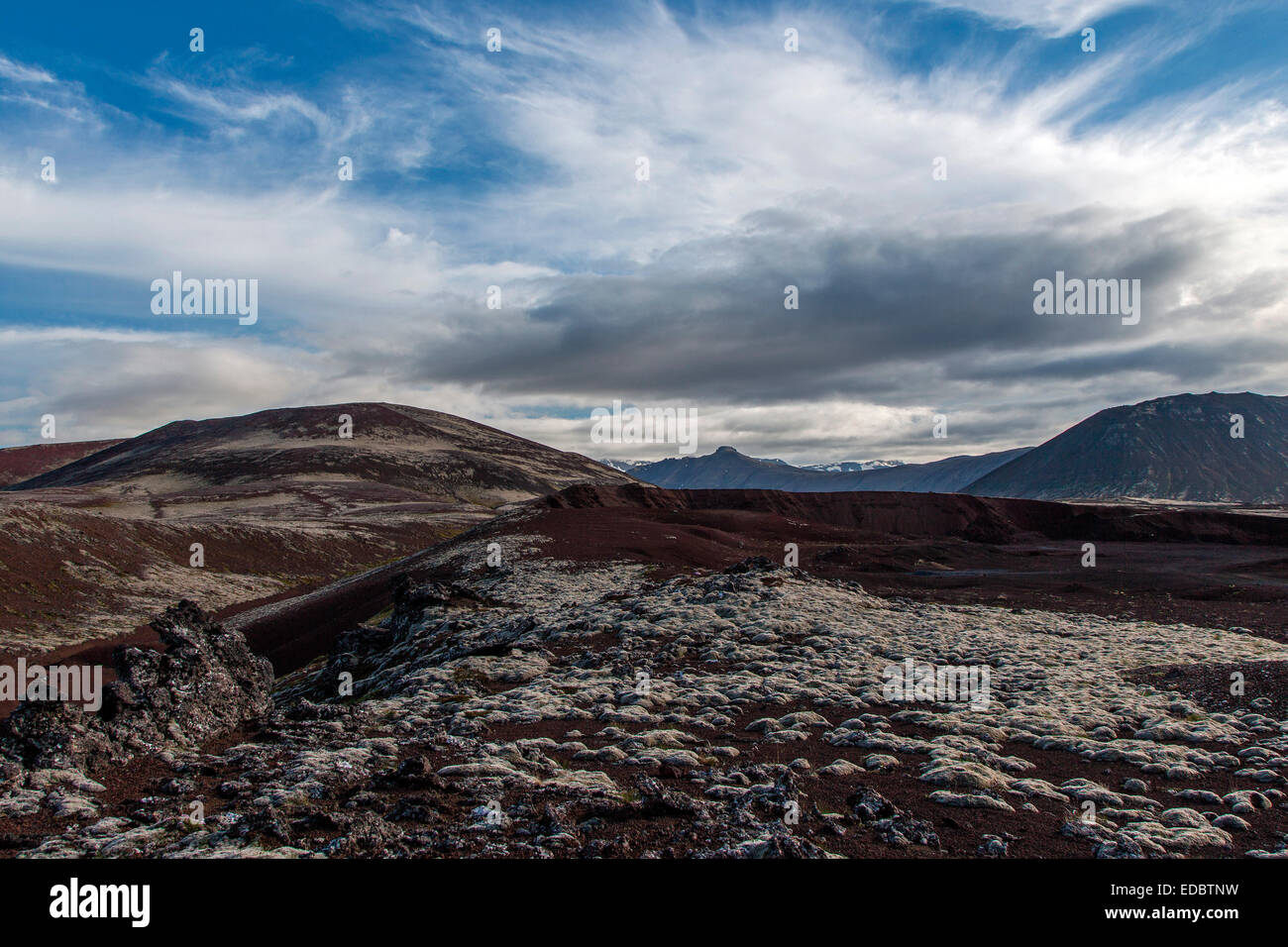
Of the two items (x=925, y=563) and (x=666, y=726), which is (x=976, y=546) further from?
(x=666, y=726)

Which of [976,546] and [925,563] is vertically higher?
[976,546]

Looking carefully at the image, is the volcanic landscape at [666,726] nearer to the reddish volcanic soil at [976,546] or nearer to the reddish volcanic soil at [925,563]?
the reddish volcanic soil at [925,563]

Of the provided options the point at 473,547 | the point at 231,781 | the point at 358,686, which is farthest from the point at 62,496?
the point at 231,781

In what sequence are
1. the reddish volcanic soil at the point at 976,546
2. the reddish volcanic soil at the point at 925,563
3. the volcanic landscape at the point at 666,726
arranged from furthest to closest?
the reddish volcanic soil at the point at 976,546
the reddish volcanic soil at the point at 925,563
the volcanic landscape at the point at 666,726

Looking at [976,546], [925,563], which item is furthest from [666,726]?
[976,546]

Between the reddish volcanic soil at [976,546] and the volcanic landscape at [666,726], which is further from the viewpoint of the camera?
the reddish volcanic soil at [976,546]

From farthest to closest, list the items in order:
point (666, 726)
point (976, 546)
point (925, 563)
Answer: point (976, 546)
point (925, 563)
point (666, 726)

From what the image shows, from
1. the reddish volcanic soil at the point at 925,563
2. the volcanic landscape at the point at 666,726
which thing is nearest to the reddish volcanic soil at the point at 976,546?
the reddish volcanic soil at the point at 925,563

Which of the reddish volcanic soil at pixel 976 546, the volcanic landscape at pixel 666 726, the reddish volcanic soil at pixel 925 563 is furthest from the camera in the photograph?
the reddish volcanic soil at pixel 976 546

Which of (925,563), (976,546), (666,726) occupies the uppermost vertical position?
(666,726)

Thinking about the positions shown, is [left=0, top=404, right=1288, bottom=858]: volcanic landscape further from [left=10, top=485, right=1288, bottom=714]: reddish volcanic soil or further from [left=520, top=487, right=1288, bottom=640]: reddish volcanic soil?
[left=520, top=487, right=1288, bottom=640]: reddish volcanic soil

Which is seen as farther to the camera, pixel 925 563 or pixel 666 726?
pixel 925 563

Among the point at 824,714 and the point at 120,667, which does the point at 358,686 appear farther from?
the point at 824,714

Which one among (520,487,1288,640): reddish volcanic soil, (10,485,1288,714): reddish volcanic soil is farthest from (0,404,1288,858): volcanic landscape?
(520,487,1288,640): reddish volcanic soil
